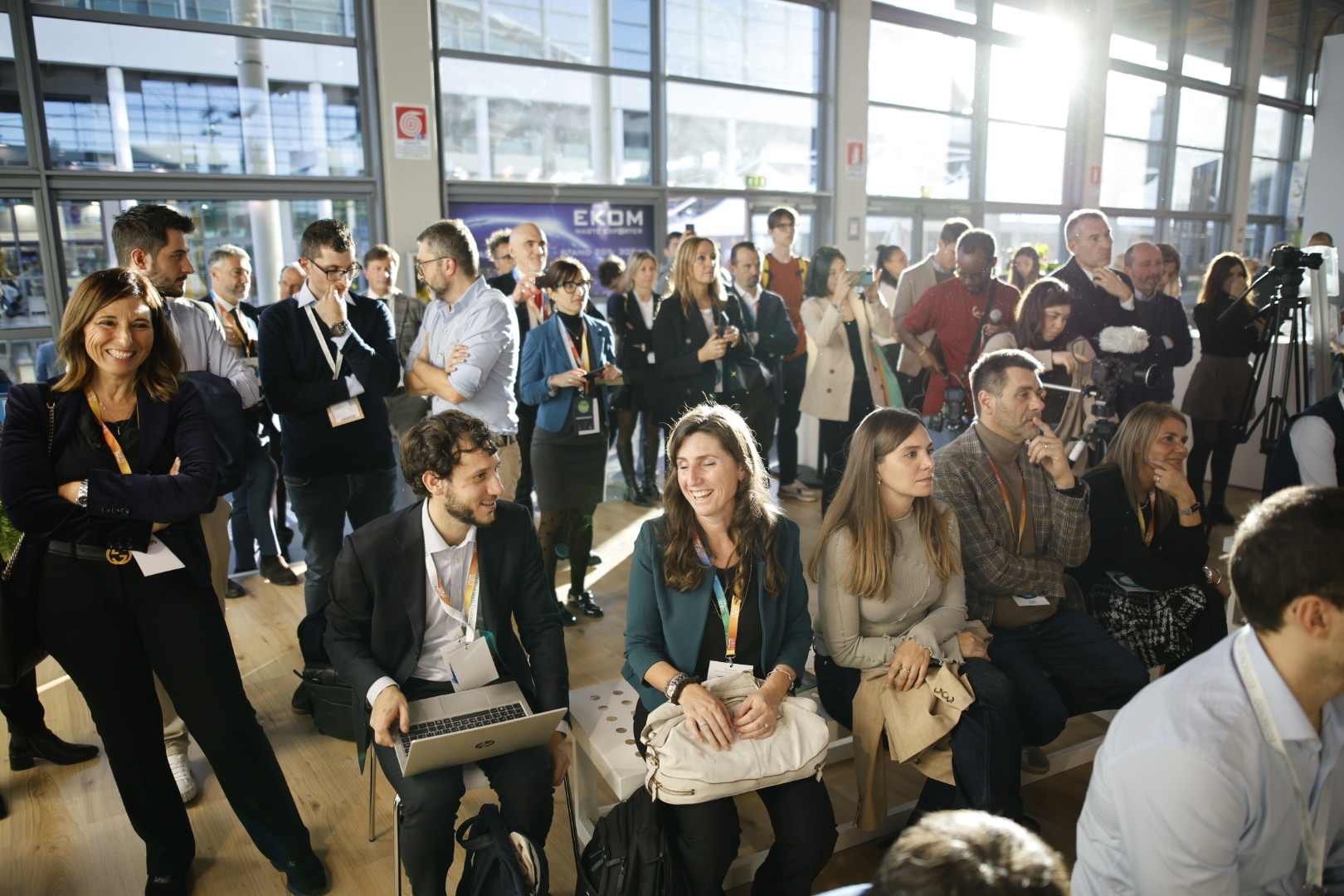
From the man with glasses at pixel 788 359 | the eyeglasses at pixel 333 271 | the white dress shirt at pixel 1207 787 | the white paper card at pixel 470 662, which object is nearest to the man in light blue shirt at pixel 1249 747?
the white dress shirt at pixel 1207 787

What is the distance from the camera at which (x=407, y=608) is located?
Answer: 1.96 meters

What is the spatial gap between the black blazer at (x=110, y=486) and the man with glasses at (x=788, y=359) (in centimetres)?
387

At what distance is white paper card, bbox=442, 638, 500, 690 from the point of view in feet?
6.57

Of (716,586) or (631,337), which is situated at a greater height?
(631,337)

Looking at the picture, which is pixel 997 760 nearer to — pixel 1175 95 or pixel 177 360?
pixel 177 360

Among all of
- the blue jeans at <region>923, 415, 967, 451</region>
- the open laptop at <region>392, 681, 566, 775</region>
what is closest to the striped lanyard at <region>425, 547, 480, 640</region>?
the open laptop at <region>392, 681, 566, 775</region>

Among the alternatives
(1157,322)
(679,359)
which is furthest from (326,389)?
(1157,322)

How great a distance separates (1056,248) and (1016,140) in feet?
5.23

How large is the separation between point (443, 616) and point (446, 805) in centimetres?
42

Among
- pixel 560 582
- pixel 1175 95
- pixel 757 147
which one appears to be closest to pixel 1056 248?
pixel 1175 95

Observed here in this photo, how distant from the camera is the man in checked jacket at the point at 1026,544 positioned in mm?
2330

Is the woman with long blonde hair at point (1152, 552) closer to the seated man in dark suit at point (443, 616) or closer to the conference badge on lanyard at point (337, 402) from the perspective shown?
the seated man in dark suit at point (443, 616)

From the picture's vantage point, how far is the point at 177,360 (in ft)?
6.39

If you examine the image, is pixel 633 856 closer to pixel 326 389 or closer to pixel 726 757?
pixel 726 757
